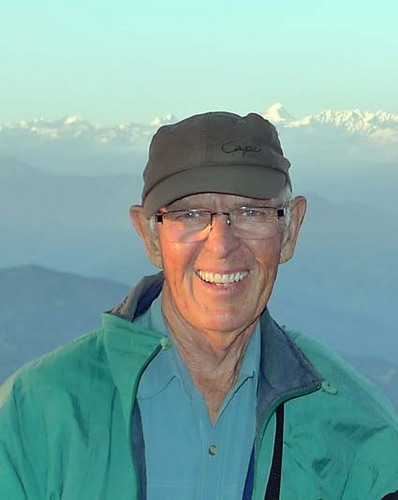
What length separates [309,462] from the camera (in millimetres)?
1607

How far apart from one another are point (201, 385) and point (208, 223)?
0.94 ft

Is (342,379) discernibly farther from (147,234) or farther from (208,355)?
(147,234)

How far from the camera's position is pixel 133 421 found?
154 cm

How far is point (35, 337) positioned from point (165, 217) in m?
8.87

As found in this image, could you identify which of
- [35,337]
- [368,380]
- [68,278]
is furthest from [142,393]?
[68,278]

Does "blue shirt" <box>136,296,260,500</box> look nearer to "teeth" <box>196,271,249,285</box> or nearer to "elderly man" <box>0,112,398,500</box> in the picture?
"elderly man" <box>0,112,398,500</box>

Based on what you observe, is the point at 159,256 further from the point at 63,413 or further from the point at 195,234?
the point at 63,413

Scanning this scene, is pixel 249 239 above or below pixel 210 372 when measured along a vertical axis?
above

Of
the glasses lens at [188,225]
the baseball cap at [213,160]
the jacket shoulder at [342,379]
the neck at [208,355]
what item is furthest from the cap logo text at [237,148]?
the jacket shoulder at [342,379]

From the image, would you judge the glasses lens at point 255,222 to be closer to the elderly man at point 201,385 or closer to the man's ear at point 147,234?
the elderly man at point 201,385

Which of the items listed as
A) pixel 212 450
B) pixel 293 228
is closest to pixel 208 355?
pixel 212 450

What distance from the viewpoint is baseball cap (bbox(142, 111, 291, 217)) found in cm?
152

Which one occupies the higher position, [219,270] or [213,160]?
[213,160]

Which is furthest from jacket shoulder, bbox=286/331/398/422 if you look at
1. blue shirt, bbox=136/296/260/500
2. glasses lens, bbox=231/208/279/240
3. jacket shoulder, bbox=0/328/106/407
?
jacket shoulder, bbox=0/328/106/407
